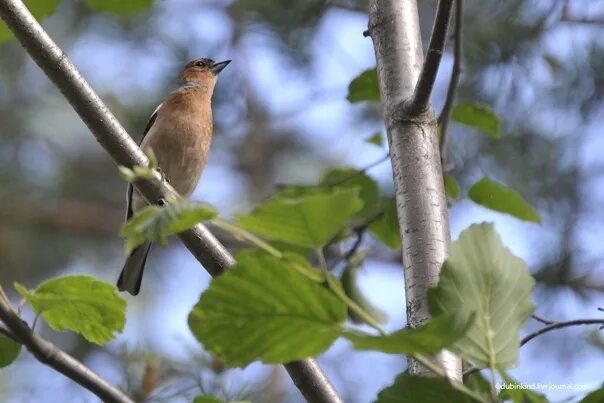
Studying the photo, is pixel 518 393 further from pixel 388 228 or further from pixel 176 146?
pixel 176 146

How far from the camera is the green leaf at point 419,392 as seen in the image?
54.4 inches

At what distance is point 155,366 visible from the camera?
176 inches

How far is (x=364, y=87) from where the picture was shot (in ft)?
9.85

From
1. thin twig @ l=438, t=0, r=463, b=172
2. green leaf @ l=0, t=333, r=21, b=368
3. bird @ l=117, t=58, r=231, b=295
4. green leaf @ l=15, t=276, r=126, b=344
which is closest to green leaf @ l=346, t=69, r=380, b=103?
thin twig @ l=438, t=0, r=463, b=172

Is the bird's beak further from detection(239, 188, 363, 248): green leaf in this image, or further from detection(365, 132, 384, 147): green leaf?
detection(239, 188, 363, 248): green leaf

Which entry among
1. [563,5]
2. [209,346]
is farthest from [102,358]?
[209,346]

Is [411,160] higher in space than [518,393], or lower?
higher

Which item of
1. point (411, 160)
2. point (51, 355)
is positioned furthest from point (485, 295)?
point (411, 160)

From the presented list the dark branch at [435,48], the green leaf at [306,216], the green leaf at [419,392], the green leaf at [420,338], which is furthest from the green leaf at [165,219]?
the dark branch at [435,48]

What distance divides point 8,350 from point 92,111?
0.94m

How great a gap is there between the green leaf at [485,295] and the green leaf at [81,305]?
26.7 inches

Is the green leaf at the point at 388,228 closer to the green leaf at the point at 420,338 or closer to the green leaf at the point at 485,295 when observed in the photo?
the green leaf at the point at 485,295

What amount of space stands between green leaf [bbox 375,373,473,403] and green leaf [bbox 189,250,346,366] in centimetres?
13

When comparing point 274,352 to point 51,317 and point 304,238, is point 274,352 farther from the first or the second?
point 51,317
